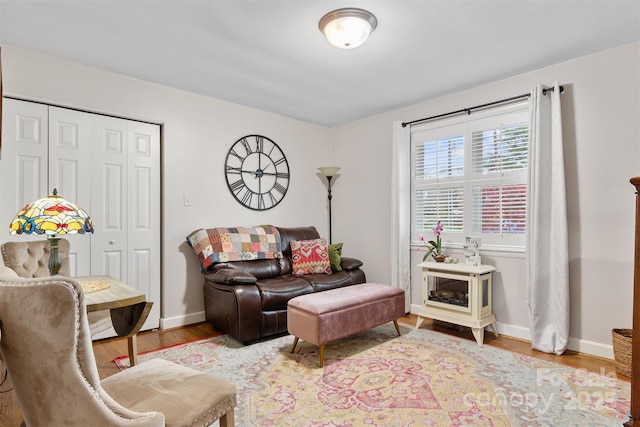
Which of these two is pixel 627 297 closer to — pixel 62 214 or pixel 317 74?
pixel 317 74

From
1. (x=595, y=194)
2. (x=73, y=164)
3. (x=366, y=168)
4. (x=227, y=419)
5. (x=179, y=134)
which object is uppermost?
(x=179, y=134)

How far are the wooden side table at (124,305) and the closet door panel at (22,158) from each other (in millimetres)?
996

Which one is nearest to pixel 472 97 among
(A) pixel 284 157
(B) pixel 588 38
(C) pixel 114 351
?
(B) pixel 588 38

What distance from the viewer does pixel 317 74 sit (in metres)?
3.18

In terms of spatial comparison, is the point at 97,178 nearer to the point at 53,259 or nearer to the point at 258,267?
the point at 53,259

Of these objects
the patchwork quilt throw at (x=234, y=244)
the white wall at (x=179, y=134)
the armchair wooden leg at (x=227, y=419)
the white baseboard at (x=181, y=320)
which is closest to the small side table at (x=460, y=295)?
the patchwork quilt throw at (x=234, y=244)

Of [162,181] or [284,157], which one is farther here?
[284,157]

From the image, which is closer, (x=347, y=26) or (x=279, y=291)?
(x=347, y=26)

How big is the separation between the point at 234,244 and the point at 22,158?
1.92 meters

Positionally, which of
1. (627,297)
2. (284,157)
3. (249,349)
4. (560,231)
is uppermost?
(284,157)

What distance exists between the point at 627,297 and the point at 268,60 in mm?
3462

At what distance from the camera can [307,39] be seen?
2.52 meters

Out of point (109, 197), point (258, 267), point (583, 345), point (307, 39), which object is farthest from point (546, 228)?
point (109, 197)

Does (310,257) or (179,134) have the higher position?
(179,134)
